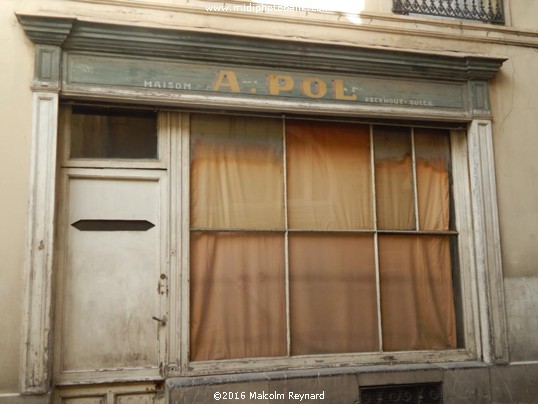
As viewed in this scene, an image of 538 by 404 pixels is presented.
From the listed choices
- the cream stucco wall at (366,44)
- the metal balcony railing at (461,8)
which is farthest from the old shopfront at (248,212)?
the metal balcony railing at (461,8)

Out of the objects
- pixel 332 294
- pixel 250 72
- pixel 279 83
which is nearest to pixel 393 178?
pixel 332 294

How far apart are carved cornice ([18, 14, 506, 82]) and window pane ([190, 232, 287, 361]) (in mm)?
1786

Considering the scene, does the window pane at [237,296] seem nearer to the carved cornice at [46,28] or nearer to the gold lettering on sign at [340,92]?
the gold lettering on sign at [340,92]

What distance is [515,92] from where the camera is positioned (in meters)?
6.43

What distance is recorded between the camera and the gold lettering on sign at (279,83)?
5734 mm

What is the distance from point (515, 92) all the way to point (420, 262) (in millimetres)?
2235

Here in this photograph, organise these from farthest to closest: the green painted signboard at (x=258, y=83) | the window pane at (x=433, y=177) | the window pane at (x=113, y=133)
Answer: the window pane at (x=433, y=177) < the window pane at (x=113, y=133) < the green painted signboard at (x=258, y=83)

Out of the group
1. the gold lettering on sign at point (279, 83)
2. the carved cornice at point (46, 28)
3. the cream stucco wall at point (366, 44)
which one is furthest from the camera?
the gold lettering on sign at point (279, 83)

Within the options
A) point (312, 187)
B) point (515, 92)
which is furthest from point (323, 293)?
point (515, 92)

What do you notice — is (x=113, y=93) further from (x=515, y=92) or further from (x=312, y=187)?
(x=515, y=92)

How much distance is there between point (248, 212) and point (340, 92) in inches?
62.1

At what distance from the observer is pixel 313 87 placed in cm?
585

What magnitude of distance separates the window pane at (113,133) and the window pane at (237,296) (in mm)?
1032

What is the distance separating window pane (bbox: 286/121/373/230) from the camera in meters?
5.93
